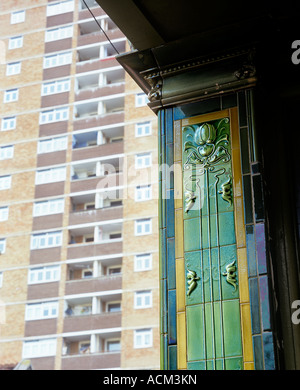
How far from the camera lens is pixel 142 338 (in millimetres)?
23406

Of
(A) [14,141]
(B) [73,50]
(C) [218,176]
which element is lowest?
(C) [218,176]

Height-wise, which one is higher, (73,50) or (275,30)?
(73,50)

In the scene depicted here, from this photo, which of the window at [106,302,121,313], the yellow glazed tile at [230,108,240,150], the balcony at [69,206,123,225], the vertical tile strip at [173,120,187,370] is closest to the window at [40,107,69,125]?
the balcony at [69,206,123,225]

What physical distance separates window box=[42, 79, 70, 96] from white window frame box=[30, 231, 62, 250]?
6017 mm

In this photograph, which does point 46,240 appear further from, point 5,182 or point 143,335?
point 143,335

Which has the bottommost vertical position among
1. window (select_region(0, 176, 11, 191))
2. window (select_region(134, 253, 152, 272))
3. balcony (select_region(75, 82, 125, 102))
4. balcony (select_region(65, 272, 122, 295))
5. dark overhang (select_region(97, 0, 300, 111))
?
dark overhang (select_region(97, 0, 300, 111))

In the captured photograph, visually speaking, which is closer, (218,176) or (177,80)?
(218,176)

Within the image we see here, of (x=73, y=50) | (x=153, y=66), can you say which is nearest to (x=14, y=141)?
(x=73, y=50)

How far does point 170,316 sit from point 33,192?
23.8m

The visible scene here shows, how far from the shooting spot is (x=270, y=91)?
4.00 metres

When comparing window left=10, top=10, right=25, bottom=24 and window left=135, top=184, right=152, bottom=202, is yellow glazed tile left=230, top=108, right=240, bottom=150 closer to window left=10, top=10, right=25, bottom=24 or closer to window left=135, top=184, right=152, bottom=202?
window left=135, top=184, right=152, bottom=202

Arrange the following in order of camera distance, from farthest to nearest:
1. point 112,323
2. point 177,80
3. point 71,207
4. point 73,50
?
point 73,50 → point 71,207 → point 112,323 → point 177,80

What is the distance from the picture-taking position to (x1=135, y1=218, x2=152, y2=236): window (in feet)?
81.7

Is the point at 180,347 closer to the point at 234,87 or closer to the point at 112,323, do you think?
the point at 234,87
